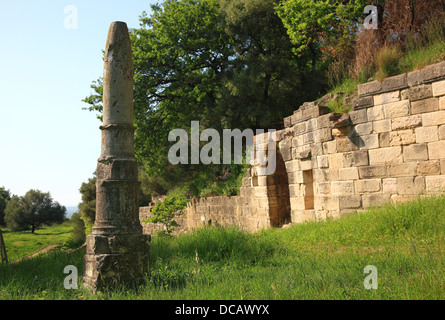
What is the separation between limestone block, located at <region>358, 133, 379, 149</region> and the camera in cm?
823

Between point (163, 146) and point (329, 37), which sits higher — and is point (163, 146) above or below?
below

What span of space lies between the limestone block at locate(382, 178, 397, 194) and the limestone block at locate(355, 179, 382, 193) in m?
0.09

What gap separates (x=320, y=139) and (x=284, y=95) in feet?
27.4

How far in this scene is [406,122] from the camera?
7.77 metres

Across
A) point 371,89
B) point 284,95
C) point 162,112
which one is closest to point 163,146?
point 162,112

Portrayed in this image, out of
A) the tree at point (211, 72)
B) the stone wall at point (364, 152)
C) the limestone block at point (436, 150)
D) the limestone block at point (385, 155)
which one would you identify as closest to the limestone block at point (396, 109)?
the stone wall at point (364, 152)

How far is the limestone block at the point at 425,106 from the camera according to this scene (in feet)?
24.2

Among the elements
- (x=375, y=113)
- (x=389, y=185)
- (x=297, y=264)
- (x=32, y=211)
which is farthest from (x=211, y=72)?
(x=32, y=211)

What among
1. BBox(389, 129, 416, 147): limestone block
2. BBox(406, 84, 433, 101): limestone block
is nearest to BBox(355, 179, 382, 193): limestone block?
BBox(389, 129, 416, 147): limestone block

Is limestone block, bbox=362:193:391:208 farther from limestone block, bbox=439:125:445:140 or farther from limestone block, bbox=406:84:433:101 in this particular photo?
limestone block, bbox=406:84:433:101

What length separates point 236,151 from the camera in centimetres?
1783

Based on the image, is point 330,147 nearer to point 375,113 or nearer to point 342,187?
point 342,187

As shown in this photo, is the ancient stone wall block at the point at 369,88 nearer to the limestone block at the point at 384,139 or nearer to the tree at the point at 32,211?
the limestone block at the point at 384,139
